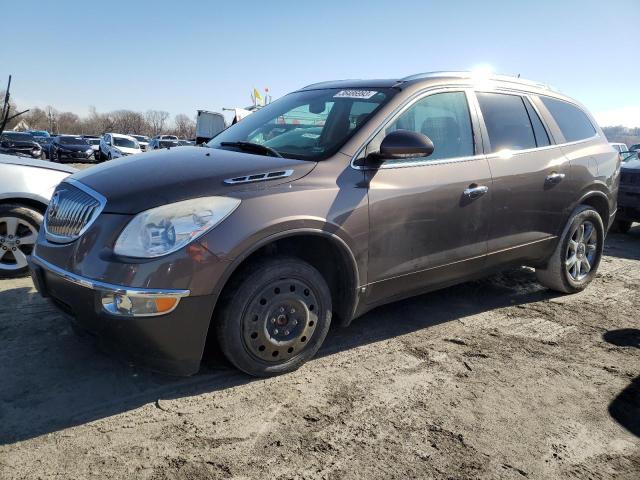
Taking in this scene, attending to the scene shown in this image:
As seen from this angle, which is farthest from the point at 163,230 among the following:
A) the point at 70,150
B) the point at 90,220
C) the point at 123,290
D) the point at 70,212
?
the point at 70,150

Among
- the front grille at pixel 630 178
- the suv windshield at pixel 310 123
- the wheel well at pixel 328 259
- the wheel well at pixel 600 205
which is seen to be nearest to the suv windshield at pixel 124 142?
the front grille at pixel 630 178

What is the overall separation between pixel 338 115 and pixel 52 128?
119 metres

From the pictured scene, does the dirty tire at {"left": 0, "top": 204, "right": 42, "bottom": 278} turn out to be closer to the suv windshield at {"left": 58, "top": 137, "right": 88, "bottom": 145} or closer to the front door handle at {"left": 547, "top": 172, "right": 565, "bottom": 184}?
the front door handle at {"left": 547, "top": 172, "right": 565, "bottom": 184}

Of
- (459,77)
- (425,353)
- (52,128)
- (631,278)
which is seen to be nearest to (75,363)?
(425,353)

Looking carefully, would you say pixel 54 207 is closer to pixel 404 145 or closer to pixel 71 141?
pixel 404 145

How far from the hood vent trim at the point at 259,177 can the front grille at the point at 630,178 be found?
7.24 m

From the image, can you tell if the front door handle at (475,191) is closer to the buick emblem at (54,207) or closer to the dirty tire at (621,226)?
the buick emblem at (54,207)

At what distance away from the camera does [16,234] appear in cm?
463

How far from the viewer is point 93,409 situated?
2570 mm

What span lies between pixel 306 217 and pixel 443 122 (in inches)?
57.9

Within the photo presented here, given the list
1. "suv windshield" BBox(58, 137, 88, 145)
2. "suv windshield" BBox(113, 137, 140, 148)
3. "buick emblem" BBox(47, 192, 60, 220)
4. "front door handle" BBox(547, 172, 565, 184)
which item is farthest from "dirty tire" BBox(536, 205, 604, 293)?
"suv windshield" BBox(58, 137, 88, 145)

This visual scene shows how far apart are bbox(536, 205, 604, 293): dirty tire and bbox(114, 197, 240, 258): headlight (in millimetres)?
3344

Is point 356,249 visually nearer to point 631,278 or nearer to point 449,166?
point 449,166

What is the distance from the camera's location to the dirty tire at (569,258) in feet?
14.6
